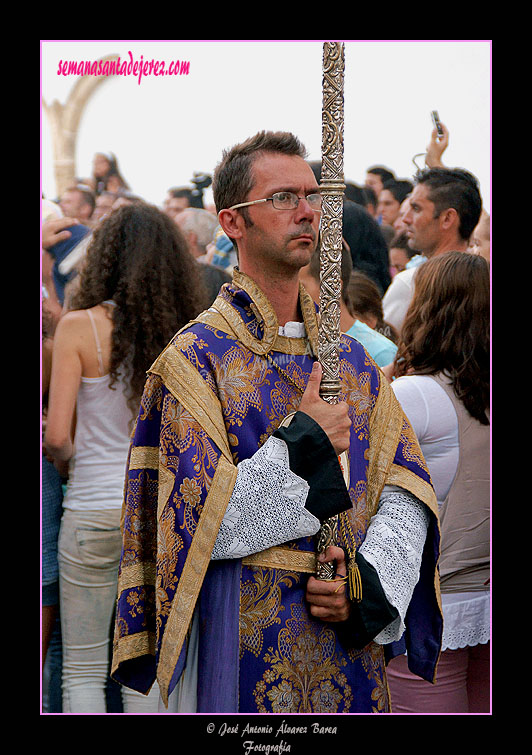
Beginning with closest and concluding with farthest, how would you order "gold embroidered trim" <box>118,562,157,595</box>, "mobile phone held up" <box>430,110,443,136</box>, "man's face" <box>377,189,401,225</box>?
"gold embroidered trim" <box>118,562,157,595</box>, "mobile phone held up" <box>430,110,443,136</box>, "man's face" <box>377,189,401,225</box>

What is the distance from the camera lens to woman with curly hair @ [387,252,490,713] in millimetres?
3139

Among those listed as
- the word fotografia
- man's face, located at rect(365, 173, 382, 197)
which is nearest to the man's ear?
the word fotografia

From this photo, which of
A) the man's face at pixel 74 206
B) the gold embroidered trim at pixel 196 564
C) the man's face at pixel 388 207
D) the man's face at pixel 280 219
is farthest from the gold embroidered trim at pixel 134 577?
the man's face at pixel 388 207

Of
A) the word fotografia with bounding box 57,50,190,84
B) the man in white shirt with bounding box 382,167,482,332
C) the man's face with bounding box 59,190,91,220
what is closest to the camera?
the word fotografia with bounding box 57,50,190,84

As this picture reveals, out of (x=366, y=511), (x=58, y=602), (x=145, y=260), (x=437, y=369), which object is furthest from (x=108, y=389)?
(x=366, y=511)

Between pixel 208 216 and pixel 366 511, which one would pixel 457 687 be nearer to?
pixel 366 511

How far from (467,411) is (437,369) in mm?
175

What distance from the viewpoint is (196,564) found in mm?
2207

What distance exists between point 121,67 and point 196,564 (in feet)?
8.43

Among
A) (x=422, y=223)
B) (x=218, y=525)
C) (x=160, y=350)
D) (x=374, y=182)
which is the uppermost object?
(x=374, y=182)

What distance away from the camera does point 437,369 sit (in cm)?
319

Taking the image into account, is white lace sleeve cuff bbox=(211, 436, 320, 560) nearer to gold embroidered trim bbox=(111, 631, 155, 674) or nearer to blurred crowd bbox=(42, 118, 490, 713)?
gold embroidered trim bbox=(111, 631, 155, 674)

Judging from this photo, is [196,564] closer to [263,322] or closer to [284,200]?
[263,322]

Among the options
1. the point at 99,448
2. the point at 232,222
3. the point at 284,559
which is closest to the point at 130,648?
the point at 284,559
